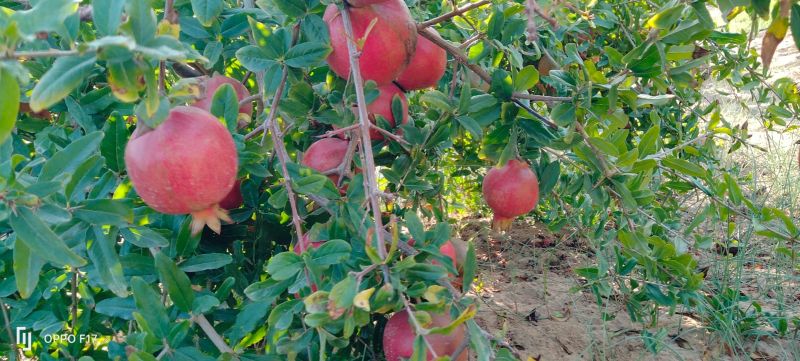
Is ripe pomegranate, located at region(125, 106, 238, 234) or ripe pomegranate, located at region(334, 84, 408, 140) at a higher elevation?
ripe pomegranate, located at region(125, 106, 238, 234)

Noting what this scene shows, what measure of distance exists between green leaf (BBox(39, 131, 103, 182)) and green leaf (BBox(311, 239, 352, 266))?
414 millimetres

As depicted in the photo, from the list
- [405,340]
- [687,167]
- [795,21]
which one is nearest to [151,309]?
[405,340]

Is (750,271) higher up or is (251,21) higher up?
(251,21)

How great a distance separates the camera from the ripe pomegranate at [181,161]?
2.67ft

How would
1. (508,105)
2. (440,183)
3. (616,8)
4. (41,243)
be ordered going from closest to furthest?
(41,243) < (508,105) < (440,183) < (616,8)

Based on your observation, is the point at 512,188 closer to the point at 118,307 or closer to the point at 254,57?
the point at 254,57

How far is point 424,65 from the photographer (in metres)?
1.35

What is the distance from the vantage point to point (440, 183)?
2.17m

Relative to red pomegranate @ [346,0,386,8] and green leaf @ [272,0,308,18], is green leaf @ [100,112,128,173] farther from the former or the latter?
red pomegranate @ [346,0,386,8]

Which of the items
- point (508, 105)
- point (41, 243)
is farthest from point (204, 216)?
point (508, 105)

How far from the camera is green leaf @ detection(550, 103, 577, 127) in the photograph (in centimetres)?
131

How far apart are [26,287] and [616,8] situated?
8.73 ft

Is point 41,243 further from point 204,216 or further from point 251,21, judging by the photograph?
point 251,21

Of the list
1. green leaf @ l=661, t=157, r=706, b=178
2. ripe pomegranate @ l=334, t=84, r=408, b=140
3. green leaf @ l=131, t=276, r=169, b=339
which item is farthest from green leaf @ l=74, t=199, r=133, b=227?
green leaf @ l=661, t=157, r=706, b=178
